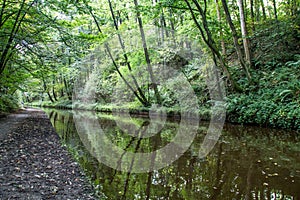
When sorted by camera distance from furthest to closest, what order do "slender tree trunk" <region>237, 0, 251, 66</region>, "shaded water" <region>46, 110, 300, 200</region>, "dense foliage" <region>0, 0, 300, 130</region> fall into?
1. "slender tree trunk" <region>237, 0, 251, 66</region>
2. "dense foliage" <region>0, 0, 300, 130</region>
3. "shaded water" <region>46, 110, 300, 200</region>

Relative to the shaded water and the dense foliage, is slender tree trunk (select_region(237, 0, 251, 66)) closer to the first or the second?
the dense foliage

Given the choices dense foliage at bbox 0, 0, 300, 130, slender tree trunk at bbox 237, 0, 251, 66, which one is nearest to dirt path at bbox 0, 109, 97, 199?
dense foliage at bbox 0, 0, 300, 130

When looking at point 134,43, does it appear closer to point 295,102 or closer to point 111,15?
point 111,15

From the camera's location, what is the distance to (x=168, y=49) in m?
18.3

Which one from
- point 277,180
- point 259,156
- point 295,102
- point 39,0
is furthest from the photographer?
point 295,102

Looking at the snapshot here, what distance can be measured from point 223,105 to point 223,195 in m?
8.91

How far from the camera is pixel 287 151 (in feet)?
21.4

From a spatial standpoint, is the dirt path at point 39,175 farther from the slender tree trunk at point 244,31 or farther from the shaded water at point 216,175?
the slender tree trunk at point 244,31

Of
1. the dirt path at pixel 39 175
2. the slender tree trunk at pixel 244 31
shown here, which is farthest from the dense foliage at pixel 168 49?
the dirt path at pixel 39 175

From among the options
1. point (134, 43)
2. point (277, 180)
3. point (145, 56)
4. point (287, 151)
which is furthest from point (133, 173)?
point (134, 43)

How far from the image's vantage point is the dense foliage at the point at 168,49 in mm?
9750

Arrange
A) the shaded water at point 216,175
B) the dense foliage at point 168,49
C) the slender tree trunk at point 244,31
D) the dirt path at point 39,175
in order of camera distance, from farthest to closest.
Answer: the slender tree trunk at point 244,31
the dense foliage at point 168,49
the shaded water at point 216,175
the dirt path at point 39,175

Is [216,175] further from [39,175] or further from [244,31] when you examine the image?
[244,31]

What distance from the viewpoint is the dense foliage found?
32.0 feet
